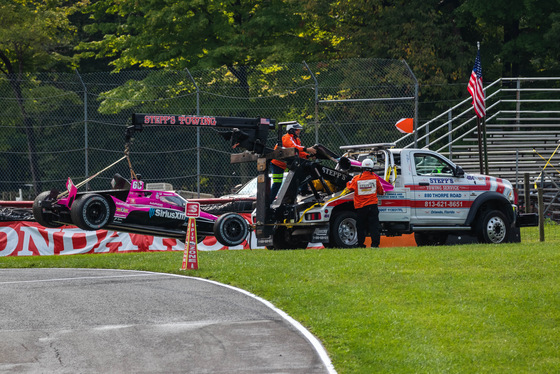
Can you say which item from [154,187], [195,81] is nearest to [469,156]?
[195,81]

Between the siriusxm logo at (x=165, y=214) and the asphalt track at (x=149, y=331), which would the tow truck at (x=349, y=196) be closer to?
the siriusxm logo at (x=165, y=214)

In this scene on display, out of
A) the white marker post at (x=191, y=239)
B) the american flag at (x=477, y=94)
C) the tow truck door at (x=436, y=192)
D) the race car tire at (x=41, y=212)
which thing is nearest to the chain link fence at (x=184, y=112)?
the american flag at (x=477, y=94)

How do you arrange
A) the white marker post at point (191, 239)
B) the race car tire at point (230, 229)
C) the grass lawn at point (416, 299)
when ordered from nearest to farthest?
the grass lawn at point (416, 299) < the white marker post at point (191, 239) < the race car tire at point (230, 229)

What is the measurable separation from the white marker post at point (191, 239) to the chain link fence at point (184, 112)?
8.07 m

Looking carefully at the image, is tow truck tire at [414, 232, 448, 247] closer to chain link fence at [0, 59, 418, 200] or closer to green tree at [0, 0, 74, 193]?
chain link fence at [0, 59, 418, 200]

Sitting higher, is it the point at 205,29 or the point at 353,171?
the point at 205,29

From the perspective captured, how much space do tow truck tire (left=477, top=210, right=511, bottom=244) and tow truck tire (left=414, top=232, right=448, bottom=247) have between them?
1187 millimetres

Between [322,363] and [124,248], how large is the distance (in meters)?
15.3

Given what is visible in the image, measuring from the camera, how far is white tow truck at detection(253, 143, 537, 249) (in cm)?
1855

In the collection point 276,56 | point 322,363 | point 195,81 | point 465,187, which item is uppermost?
point 276,56

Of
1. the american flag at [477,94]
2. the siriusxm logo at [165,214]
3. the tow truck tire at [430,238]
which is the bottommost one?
the tow truck tire at [430,238]

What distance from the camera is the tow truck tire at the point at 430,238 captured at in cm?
2095

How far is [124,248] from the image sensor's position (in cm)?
2353

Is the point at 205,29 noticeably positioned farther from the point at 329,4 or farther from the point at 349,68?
the point at 349,68
